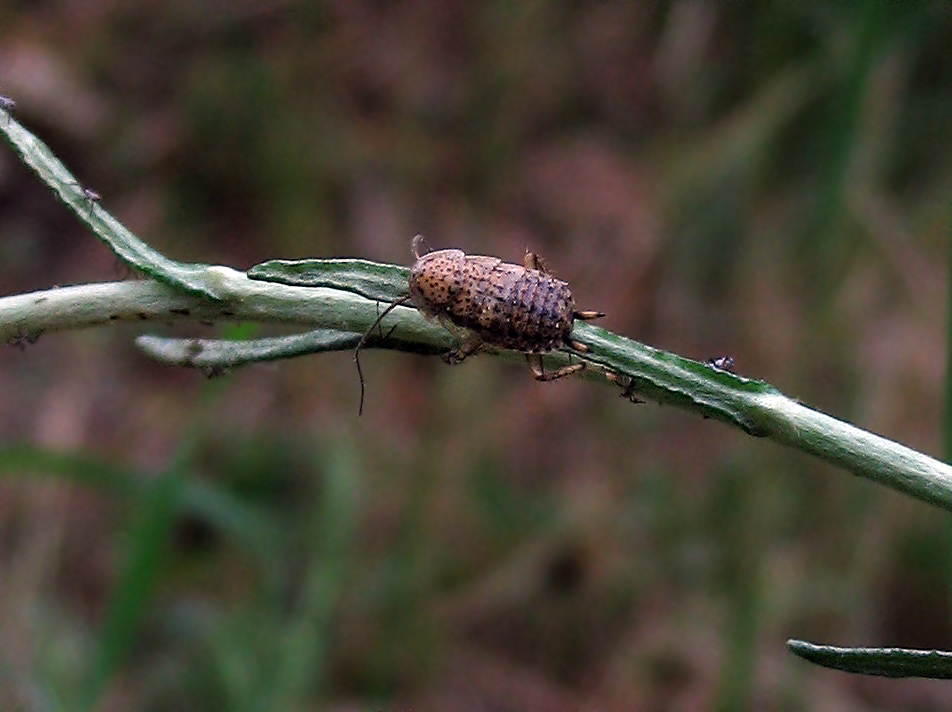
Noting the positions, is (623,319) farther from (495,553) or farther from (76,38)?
(76,38)

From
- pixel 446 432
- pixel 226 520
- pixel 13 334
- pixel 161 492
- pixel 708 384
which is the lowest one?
pixel 13 334

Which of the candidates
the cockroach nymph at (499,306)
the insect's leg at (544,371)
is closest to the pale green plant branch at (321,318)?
the insect's leg at (544,371)

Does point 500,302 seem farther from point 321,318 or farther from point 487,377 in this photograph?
point 487,377

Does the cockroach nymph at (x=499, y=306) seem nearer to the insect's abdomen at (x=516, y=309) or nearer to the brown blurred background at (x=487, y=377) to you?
the insect's abdomen at (x=516, y=309)

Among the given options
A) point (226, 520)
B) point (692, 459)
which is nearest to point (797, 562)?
point (692, 459)

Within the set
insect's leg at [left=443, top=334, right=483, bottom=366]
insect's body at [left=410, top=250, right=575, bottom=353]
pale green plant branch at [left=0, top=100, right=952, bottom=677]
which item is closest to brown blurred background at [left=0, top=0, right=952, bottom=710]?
insect's body at [left=410, top=250, right=575, bottom=353]

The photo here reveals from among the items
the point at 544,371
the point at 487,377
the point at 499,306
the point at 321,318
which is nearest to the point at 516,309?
the point at 499,306

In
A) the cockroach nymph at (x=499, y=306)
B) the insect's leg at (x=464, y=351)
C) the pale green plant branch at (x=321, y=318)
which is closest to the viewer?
the pale green plant branch at (x=321, y=318)
